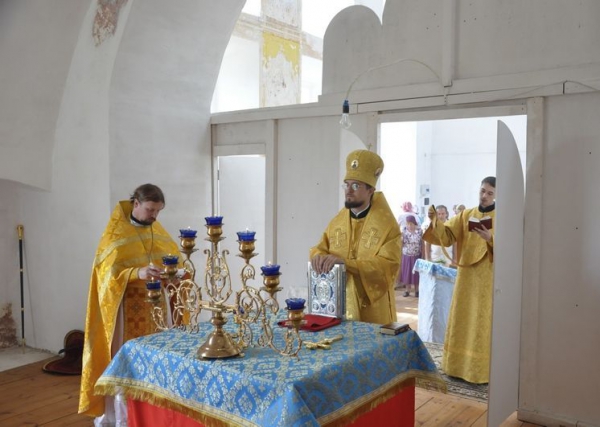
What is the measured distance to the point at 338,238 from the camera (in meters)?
3.92

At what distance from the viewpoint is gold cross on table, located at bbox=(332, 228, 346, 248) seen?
3.89 meters

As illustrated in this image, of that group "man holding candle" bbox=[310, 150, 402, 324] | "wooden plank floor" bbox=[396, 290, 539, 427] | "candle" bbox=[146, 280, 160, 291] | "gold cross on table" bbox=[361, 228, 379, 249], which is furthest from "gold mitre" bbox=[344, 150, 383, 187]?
"wooden plank floor" bbox=[396, 290, 539, 427]

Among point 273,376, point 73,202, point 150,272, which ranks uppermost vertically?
point 73,202

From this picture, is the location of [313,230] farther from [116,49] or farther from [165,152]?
[116,49]

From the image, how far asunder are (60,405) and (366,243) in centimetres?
298

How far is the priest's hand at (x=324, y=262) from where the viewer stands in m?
3.20

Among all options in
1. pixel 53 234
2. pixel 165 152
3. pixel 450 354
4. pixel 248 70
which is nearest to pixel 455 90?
pixel 450 354

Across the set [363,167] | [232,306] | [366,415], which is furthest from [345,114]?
[366,415]

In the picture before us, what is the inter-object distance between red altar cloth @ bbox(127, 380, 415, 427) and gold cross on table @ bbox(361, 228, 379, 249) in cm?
96

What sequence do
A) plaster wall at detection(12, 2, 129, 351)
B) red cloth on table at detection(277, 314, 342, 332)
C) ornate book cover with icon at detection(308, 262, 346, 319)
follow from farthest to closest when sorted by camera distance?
plaster wall at detection(12, 2, 129, 351)
ornate book cover with icon at detection(308, 262, 346, 319)
red cloth on table at detection(277, 314, 342, 332)

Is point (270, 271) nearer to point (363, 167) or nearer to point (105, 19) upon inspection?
point (363, 167)

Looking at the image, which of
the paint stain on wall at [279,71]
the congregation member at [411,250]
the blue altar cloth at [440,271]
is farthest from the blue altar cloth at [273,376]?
the paint stain on wall at [279,71]

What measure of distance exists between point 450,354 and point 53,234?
4.22m

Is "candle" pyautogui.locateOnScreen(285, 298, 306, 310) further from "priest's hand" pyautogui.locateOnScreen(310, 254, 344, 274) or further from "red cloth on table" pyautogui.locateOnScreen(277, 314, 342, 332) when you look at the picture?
"priest's hand" pyautogui.locateOnScreen(310, 254, 344, 274)
